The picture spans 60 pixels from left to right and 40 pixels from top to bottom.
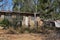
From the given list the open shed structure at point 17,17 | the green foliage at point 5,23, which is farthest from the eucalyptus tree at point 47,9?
the green foliage at point 5,23

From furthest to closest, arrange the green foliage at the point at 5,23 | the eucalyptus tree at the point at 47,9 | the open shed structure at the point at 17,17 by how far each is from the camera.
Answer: the eucalyptus tree at the point at 47,9 → the open shed structure at the point at 17,17 → the green foliage at the point at 5,23

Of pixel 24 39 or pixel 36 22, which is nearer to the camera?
pixel 24 39

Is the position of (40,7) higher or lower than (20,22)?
higher

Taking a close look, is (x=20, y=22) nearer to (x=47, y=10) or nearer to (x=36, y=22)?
(x=36, y=22)

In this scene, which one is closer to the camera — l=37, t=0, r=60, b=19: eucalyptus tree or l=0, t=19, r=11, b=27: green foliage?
l=0, t=19, r=11, b=27: green foliage

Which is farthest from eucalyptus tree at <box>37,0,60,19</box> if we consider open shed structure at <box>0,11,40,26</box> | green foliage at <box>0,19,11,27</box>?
green foliage at <box>0,19,11,27</box>

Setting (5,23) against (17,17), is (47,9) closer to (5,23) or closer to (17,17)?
(17,17)

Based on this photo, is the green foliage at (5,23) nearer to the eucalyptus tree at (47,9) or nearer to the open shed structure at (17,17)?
the open shed structure at (17,17)

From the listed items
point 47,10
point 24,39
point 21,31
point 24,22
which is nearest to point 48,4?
point 47,10

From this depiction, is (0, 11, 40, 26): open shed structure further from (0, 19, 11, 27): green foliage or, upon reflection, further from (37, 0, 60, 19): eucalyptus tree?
(37, 0, 60, 19): eucalyptus tree

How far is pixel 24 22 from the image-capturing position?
25328 millimetres

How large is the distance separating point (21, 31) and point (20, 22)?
8.05 metres

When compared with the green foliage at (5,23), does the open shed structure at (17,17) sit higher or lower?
higher

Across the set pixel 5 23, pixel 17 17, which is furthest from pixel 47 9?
pixel 5 23
